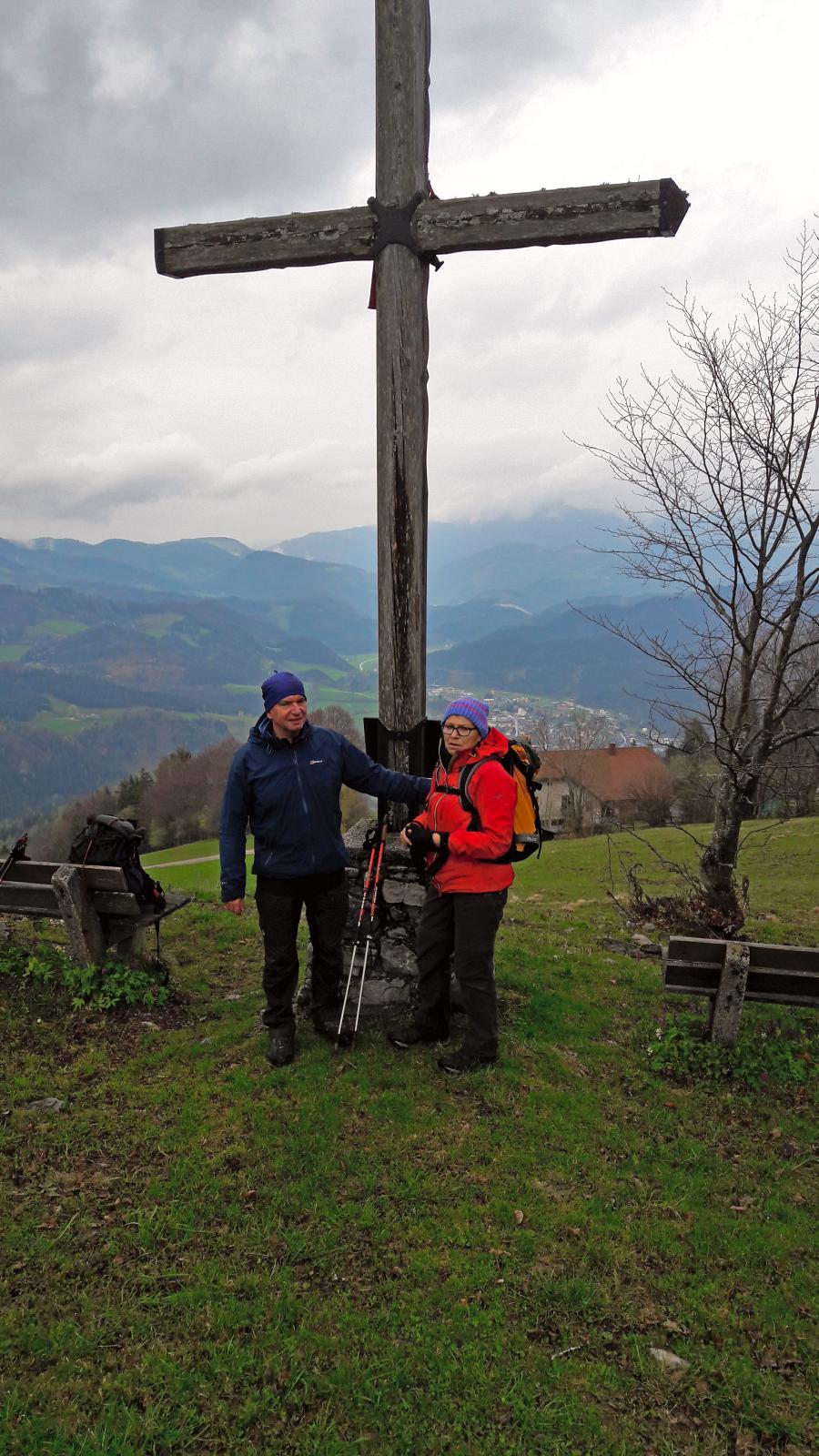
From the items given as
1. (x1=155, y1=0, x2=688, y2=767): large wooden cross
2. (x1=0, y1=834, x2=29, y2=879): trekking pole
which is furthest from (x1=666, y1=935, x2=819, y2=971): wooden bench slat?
(x1=0, y1=834, x2=29, y2=879): trekking pole

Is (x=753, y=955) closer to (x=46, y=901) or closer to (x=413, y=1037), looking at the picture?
(x=413, y=1037)

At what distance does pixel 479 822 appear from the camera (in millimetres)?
4918

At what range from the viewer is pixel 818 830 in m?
27.3

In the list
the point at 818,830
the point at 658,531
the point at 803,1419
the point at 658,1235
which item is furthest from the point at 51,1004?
the point at 818,830

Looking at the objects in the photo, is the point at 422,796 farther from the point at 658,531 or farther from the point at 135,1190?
the point at 658,531

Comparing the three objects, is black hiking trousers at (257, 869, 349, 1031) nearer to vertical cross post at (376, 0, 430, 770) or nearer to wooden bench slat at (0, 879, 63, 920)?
vertical cross post at (376, 0, 430, 770)

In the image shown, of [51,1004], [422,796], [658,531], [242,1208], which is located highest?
[658,531]

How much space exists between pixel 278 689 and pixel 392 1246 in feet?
10.4

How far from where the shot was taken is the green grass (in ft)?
9.46

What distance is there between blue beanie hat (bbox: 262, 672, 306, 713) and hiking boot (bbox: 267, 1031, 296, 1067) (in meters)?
2.27

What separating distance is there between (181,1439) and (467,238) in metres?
6.50

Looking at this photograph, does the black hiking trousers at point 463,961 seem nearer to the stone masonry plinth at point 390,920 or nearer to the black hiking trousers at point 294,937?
the stone masonry plinth at point 390,920

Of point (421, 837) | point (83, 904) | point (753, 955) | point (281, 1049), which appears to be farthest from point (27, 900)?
point (753, 955)

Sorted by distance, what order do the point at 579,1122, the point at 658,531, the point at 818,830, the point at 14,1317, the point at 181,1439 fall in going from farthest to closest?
the point at 818,830 < the point at 658,531 < the point at 579,1122 < the point at 14,1317 < the point at 181,1439
